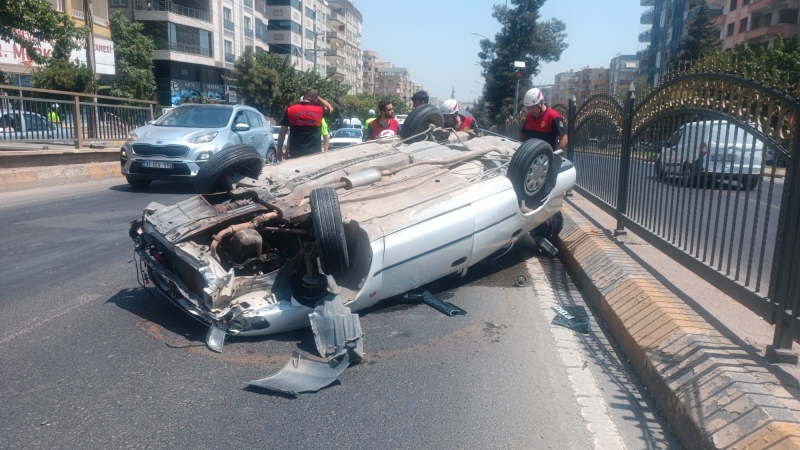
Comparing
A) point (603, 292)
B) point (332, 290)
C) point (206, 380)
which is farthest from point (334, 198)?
point (603, 292)

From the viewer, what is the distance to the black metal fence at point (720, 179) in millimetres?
Result: 3699

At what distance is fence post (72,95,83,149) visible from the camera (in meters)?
14.4

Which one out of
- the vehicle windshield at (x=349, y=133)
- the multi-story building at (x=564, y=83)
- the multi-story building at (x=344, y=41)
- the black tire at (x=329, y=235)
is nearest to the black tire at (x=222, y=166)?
the black tire at (x=329, y=235)

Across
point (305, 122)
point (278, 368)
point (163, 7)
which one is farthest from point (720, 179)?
point (163, 7)

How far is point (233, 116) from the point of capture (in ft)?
42.9

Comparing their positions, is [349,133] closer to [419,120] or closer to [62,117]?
[62,117]

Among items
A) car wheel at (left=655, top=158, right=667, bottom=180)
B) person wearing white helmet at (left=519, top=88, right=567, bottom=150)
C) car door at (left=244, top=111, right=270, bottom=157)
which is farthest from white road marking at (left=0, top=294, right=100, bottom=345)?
car door at (left=244, top=111, right=270, bottom=157)

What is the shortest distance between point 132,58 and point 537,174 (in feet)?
142

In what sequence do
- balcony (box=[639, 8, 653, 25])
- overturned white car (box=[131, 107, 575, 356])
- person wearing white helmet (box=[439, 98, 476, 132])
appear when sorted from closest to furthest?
overturned white car (box=[131, 107, 575, 356]) → person wearing white helmet (box=[439, 98, 476, 132]) → balcony (box=[639, 8, 653, 25])

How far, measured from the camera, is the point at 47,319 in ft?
15.8

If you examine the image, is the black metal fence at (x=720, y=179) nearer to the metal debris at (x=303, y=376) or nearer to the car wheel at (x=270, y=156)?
the metal debris at (x=303, y=376)

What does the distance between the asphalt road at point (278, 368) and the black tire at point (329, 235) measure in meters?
0.62

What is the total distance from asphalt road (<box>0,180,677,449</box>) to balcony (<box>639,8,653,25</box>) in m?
93.5

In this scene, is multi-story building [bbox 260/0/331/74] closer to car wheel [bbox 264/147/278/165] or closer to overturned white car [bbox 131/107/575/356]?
car wheel [bbox 264/147/278/165]
